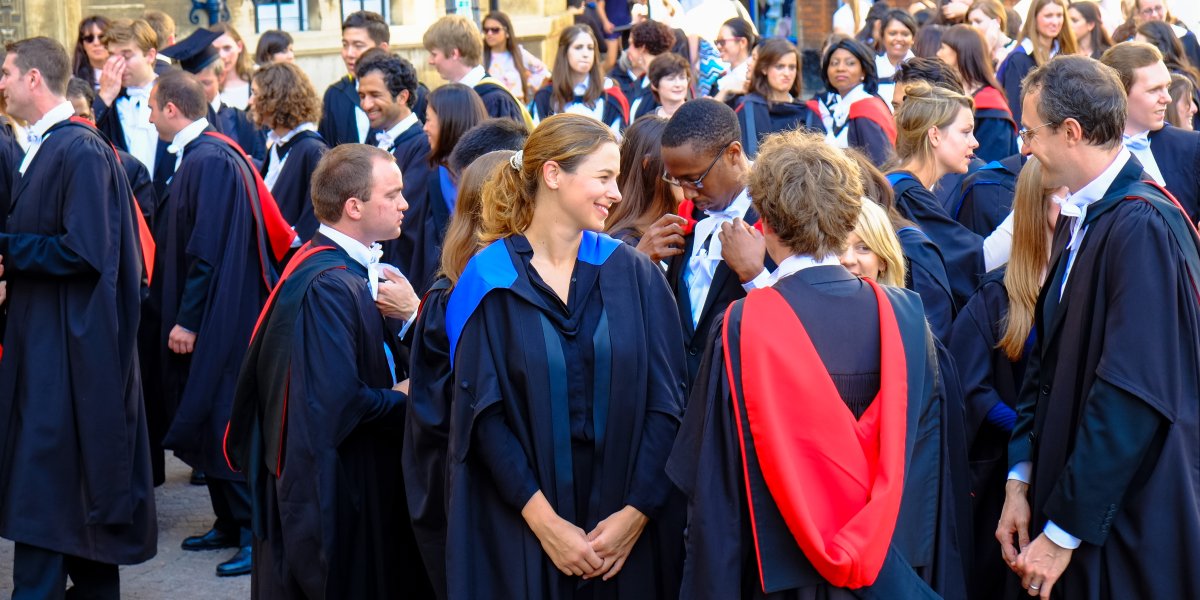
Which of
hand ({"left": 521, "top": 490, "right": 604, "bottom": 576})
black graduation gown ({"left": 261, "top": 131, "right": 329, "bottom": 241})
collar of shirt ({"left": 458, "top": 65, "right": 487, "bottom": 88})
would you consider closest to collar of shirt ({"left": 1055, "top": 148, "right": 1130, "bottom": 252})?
hand ({"left": 521, "top": 490, "right": 604, "bottom": 576})

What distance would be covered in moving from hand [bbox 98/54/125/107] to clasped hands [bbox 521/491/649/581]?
20.3 ft

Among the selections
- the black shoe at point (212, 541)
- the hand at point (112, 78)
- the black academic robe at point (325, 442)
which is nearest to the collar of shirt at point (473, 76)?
the hand at point (112, 78)

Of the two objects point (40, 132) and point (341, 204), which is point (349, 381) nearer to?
point (341, 204)

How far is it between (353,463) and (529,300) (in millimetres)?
1180

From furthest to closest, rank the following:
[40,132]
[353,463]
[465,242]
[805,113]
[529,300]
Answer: [805,113], [40,132], [353,463], [465,242], [529,300]

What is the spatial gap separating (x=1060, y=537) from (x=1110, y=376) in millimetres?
453

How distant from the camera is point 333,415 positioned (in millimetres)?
4387

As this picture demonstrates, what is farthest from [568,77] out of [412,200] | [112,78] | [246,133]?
[412,200]

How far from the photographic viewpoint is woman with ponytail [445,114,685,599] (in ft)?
12.2

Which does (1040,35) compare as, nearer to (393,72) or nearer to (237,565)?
(393,72)

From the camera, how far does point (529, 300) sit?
12.3 feet

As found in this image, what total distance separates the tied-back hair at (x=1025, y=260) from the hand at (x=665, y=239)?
107 cm

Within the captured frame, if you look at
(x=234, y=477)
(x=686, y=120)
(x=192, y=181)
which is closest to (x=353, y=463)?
(x=686, y=120)

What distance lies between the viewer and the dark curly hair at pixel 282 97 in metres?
7.54
